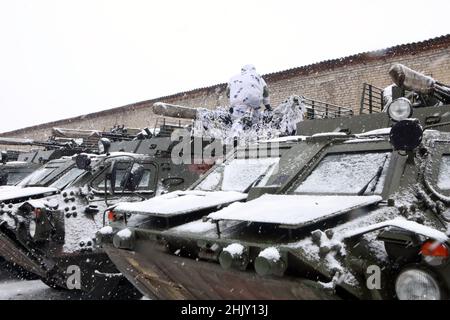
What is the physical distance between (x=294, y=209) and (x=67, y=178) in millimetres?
4881

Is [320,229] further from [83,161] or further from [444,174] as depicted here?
[83,161]

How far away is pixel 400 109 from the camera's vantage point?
3.71 m

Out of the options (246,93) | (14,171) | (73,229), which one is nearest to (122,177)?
(73,229)

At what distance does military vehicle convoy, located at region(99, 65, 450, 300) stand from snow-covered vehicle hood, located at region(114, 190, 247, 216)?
1cm

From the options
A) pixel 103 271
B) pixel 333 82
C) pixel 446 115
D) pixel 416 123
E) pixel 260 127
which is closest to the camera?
pixel 416 123

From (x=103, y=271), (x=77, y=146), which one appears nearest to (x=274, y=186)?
(x=103, y=271)

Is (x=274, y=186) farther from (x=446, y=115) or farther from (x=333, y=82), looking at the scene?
(x=333, y=82)

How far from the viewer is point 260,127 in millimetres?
8258

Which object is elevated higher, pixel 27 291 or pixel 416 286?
pixel 416 286

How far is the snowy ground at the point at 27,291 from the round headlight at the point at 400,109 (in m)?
4.49

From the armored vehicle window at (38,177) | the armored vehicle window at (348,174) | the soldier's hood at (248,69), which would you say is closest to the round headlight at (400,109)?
the armored vehicle window at (348,174)

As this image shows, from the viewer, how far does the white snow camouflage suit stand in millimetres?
8531

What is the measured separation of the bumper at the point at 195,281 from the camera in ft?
9.23
